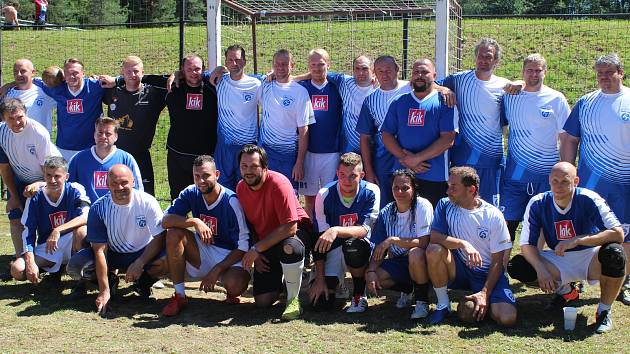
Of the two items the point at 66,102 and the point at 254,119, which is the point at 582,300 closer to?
the point at 254,119

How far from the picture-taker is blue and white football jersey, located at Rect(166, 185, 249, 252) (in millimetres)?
6004

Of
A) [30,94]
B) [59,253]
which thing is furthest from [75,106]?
[59,253]

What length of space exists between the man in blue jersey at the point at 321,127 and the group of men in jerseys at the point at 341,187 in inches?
0.7

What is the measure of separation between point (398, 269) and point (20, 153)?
12.4 feet

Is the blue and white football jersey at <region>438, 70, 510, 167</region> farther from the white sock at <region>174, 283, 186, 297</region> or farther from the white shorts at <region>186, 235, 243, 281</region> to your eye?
the white sock at <region>174, 283, 186, 297</region>

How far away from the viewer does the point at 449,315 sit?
5.62 m

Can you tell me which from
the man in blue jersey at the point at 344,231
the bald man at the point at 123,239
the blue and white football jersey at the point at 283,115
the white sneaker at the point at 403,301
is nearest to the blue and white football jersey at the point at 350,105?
the blue and white football jersey at the point at 283,115

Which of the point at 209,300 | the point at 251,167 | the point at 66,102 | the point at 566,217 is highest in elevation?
the point at 66,102

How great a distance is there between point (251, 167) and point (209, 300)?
1.30 meters

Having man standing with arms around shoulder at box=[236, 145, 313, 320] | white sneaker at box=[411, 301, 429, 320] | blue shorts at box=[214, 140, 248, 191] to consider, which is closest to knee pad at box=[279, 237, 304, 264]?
man standing with arms around shoulder at box=[236, 145, 313, 320]

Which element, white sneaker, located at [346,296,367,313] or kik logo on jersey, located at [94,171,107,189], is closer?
white sneaker, located at [346,296,367,313]

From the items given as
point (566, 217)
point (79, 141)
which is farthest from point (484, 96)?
point (79, 141)

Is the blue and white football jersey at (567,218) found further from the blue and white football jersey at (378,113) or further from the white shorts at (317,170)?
the white shorts at (317,170)

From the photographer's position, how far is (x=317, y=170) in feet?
24.4
